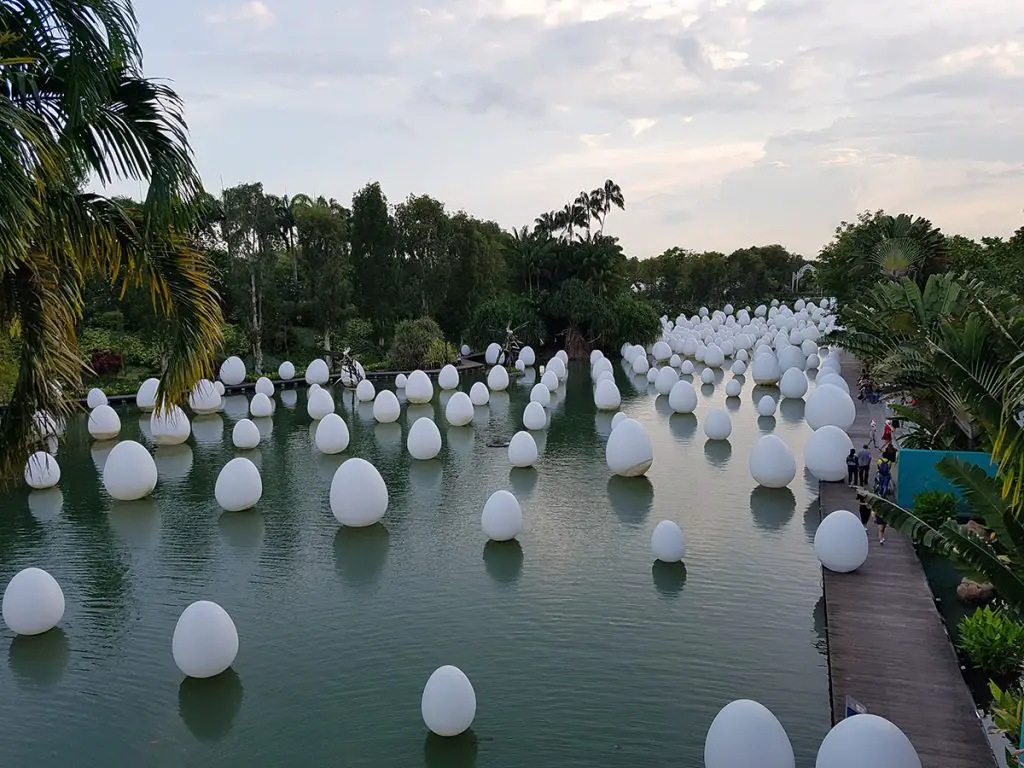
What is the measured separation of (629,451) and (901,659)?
416 inches

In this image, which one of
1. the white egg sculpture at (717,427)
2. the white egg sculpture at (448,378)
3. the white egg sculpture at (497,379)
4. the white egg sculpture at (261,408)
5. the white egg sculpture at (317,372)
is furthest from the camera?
the white egg sculpture at (317,372)

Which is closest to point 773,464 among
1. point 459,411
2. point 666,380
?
point 459,411

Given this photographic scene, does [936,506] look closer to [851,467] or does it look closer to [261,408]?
[851,467]

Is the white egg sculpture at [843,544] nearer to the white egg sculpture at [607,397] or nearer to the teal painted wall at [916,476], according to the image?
the teal painted wall at [916,476]

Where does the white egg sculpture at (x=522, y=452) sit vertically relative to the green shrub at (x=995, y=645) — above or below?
above

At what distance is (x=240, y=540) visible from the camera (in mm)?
17328

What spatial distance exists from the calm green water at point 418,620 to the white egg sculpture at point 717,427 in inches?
115

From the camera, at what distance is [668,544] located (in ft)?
49.5

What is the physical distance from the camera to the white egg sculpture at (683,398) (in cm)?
3061

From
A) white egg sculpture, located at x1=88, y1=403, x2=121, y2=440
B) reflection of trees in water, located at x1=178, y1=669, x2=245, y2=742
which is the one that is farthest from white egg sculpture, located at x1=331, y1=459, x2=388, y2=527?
white egg sculpture, located at x1=88, y1=403, x2=121, y2=440

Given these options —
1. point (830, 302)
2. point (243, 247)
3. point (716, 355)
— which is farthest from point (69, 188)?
point (830, 302)

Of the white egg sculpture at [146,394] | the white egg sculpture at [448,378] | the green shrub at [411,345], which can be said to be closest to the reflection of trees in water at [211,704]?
the white egg sculpture at [146,394]

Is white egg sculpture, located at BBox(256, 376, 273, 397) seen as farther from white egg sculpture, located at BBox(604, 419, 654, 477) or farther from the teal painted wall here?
the teal painted wall

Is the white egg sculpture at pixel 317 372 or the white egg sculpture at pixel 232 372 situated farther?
the white egg sculpture at pixel 317 372
